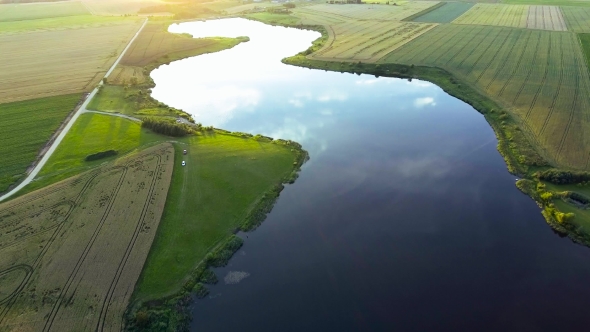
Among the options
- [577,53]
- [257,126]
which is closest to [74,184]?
[257,126]

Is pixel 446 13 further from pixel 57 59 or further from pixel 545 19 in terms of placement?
pixel 57 59

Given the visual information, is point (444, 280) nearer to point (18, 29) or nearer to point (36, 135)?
point (36, 135)

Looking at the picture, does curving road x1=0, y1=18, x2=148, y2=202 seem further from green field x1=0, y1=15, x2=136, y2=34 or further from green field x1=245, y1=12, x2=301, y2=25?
green field x1=0, y1=15, x2=136, y2=34

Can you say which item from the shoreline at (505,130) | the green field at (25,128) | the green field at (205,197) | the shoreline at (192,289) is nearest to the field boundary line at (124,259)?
the shoreline at (192,289)

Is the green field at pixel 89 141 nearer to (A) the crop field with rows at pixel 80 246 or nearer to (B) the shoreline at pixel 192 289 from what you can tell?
(A) the crop field with rows at pixel 80 246

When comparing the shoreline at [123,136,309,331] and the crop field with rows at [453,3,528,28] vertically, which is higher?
the crop field with rows at [453,3,528,28]

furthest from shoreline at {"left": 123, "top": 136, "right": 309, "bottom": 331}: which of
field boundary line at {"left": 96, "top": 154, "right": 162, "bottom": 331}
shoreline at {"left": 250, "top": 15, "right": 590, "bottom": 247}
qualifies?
shoreline at {"left": 250, "top": 15, "right": 590, "bottom": 247}
